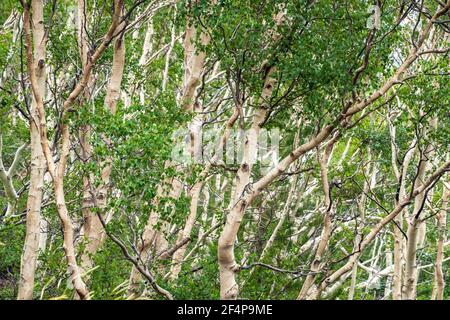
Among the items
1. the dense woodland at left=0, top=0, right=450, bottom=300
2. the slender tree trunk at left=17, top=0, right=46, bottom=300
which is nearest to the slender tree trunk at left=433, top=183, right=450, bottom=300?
the dense woodland at left=0, top=0, right=450, bottom=300

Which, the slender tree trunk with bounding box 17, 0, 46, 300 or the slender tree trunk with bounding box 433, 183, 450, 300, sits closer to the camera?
the slender tree trunk with bounding box 17, 0, 46, 300

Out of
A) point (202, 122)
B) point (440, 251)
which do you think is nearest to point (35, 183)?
point (202, 122)

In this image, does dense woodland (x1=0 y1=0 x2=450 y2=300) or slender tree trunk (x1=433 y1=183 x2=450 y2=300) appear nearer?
dense woodland (x1=0 y1=0 x2=450 y2=300)

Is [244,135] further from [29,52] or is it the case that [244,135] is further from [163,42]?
[163,42]

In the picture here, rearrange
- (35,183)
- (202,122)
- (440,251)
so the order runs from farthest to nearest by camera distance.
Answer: (202,122) → (440,251) → (35,183)

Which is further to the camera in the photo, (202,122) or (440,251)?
(202,122)

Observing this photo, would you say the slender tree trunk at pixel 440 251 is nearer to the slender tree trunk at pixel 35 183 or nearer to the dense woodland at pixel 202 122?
the dense woodland at pixel 202 122

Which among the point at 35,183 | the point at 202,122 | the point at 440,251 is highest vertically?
the point at 202,122

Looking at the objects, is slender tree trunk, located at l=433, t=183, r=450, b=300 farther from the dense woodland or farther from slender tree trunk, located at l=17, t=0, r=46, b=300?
slender tree trunk, located at l=17, t=0, r=46, b=300

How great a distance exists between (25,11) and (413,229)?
19.9 feet

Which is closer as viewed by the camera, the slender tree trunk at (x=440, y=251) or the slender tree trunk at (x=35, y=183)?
the slender tree trunk at (x=35, y=183)

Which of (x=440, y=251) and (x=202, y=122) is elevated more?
(x=202, y=122)

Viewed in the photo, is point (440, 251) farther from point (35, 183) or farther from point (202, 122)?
point (35, 183)

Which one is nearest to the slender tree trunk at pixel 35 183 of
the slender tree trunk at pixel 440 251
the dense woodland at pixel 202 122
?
the dense woodland at pixel 202 122
